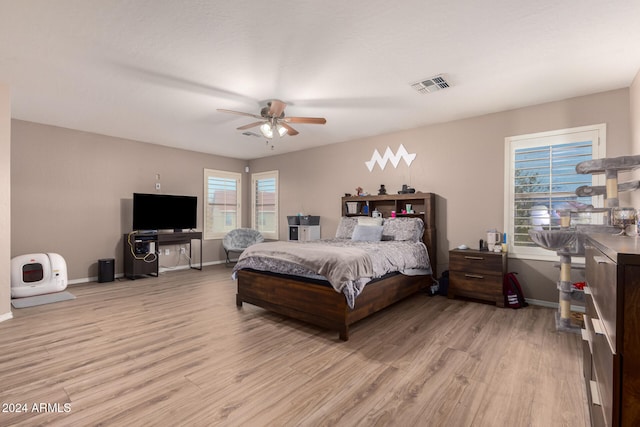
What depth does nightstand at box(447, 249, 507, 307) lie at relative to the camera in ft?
12.6

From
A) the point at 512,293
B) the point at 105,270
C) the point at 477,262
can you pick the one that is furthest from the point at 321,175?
the point at 105,270

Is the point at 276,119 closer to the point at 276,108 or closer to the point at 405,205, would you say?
the point at 276,108

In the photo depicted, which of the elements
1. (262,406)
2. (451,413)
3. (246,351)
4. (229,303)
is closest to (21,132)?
(229,303)

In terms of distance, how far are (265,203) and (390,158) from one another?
3.53 m

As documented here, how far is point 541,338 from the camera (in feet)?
9.56

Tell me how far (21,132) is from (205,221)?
340cm

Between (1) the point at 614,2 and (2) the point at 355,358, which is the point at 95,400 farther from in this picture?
(1) the point at 614,2

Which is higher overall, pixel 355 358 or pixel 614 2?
pixel 614 2

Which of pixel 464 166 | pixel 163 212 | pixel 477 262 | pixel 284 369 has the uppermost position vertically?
pixel 464 166

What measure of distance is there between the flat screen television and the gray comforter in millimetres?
3002

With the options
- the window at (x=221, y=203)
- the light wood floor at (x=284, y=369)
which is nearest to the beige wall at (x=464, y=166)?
the light wood floor at (x=284, y=369)

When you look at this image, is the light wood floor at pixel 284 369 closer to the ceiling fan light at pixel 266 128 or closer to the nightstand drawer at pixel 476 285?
the nightstand drawer at pixel 476 285

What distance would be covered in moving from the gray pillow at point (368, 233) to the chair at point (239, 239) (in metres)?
2.97

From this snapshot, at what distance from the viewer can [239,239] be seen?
7000 mm
